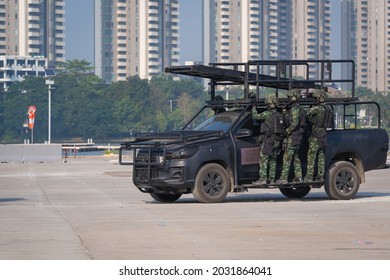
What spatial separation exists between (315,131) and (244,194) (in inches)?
157

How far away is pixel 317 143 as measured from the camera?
25.2 meters

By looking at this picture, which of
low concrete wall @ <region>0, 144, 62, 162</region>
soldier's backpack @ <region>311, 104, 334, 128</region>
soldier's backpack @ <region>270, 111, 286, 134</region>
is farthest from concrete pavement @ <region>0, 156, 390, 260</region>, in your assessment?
low concrete wall @ <region>0, 144, 62, 162</region>

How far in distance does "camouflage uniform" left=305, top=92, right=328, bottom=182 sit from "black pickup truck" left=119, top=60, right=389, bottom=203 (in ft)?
0.67

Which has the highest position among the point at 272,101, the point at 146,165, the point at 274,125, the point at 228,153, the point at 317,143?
the point at 272,101

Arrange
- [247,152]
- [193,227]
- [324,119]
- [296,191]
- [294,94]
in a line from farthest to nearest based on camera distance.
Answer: [296,191] < [294,94] < [324,119] < [247,152] < [193,227]

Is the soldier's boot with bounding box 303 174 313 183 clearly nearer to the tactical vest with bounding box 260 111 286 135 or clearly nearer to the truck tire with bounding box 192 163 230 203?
the tactical vest with bounding box 260 111 286 135

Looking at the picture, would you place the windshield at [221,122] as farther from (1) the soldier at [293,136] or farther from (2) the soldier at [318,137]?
(2) the soldier at [318,137]

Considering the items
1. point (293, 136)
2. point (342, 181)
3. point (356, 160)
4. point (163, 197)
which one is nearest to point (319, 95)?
point (293, 136)

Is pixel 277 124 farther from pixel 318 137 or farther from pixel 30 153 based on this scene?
pixel 30 153

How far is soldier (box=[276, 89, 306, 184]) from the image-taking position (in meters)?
25.1

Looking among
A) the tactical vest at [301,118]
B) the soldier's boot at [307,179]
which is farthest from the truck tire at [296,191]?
the tactical vest at [301,118]

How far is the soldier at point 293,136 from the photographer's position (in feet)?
82.3

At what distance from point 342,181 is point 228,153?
2.56 meters
